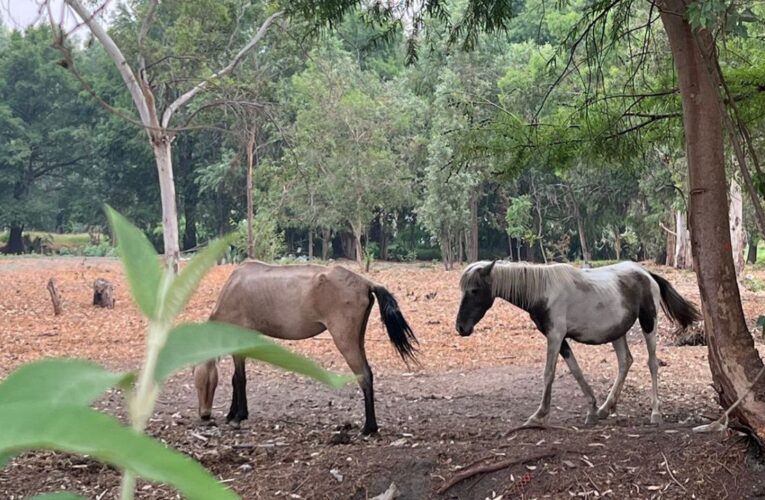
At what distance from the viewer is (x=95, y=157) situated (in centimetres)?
3644

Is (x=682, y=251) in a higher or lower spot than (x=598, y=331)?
higher

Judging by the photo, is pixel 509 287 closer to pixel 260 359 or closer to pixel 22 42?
pixel 260 359

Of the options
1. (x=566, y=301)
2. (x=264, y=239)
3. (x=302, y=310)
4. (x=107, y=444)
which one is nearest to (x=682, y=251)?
(x=264, y=239)

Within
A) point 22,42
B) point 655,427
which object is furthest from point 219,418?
point 22,42

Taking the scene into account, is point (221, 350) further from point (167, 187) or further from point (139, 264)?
point (167, 187)

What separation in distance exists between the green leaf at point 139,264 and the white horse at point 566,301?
16.8ft

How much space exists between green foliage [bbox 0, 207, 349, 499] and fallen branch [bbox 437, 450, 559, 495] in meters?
4.02

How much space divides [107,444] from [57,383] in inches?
4.0

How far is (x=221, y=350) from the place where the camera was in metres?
0.41

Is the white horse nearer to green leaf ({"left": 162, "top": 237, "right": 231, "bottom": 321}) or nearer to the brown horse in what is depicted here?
the brown horse

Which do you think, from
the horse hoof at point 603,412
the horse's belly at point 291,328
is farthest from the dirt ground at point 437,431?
the horse's belly at point 291,328

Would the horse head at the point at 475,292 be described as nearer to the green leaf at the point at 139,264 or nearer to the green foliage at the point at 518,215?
the green leaf at the point at 139,264

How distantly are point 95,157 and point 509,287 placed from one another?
34.3m

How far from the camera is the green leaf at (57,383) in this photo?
14.3 inches
